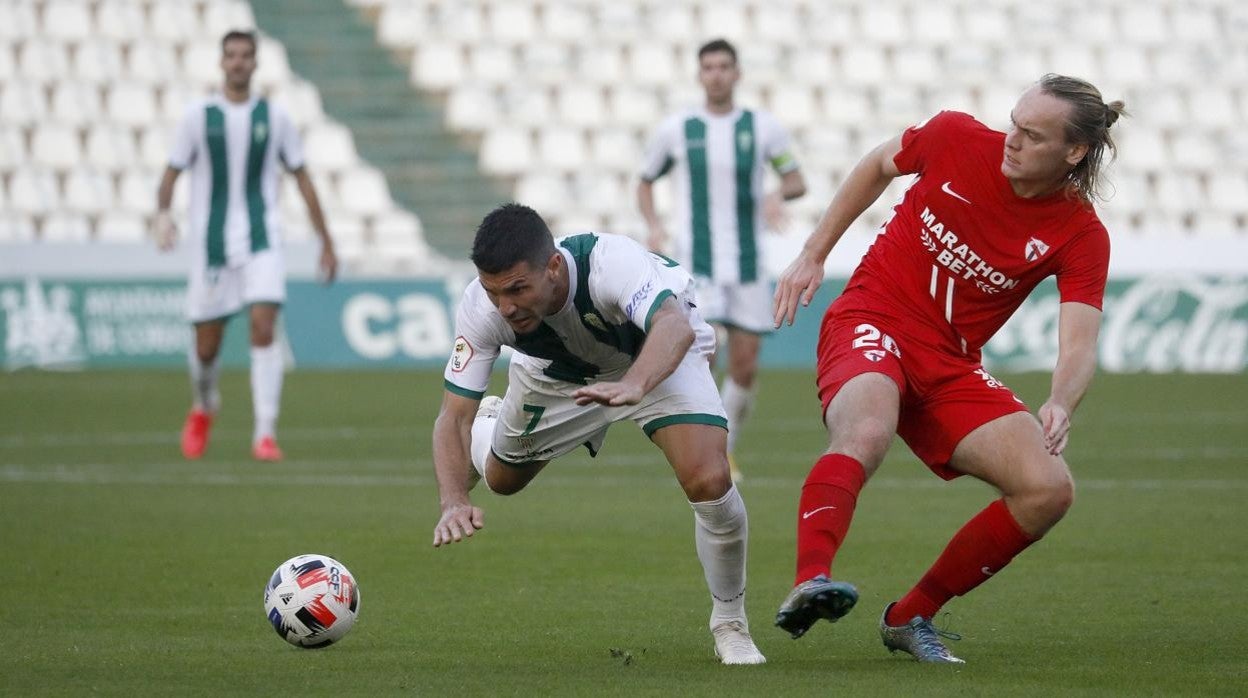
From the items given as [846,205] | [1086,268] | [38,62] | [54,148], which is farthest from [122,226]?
[1086,268]

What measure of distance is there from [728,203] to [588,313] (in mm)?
6783

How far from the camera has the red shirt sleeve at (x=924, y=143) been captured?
5934mm

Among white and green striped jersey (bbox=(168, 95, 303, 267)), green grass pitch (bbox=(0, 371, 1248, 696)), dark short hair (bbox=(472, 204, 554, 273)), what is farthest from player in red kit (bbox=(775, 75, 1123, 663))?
white and green striped jersey (bbox=(168, 95, 303, 267))

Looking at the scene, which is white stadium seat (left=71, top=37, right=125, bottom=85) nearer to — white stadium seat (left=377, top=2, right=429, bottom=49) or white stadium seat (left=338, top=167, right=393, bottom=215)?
white stadium seat (left=338, top=167, right=393, bottom=215)

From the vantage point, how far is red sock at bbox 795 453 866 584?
520cm

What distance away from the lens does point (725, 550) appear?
584 cm

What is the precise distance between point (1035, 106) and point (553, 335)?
160 cm

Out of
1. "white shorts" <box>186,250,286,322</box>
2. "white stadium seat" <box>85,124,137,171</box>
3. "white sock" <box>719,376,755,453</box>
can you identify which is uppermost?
"white shorts" <box>186,250,286,322</box>

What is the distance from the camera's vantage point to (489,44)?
85.5ft

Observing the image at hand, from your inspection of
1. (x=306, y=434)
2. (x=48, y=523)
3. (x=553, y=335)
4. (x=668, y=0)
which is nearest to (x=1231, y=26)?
(x=668, y=0)

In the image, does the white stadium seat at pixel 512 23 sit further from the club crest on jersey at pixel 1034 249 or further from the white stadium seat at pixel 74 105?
the club crest on jersey at pixel 1034 249

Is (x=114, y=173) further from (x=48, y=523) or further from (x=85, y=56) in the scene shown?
(x=48, y=523)

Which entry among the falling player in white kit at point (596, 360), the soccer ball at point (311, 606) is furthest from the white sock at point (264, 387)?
the soccer ball at point (311, 606)

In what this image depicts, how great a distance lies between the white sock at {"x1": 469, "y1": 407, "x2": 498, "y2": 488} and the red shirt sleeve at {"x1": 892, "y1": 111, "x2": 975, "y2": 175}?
1746 mm
